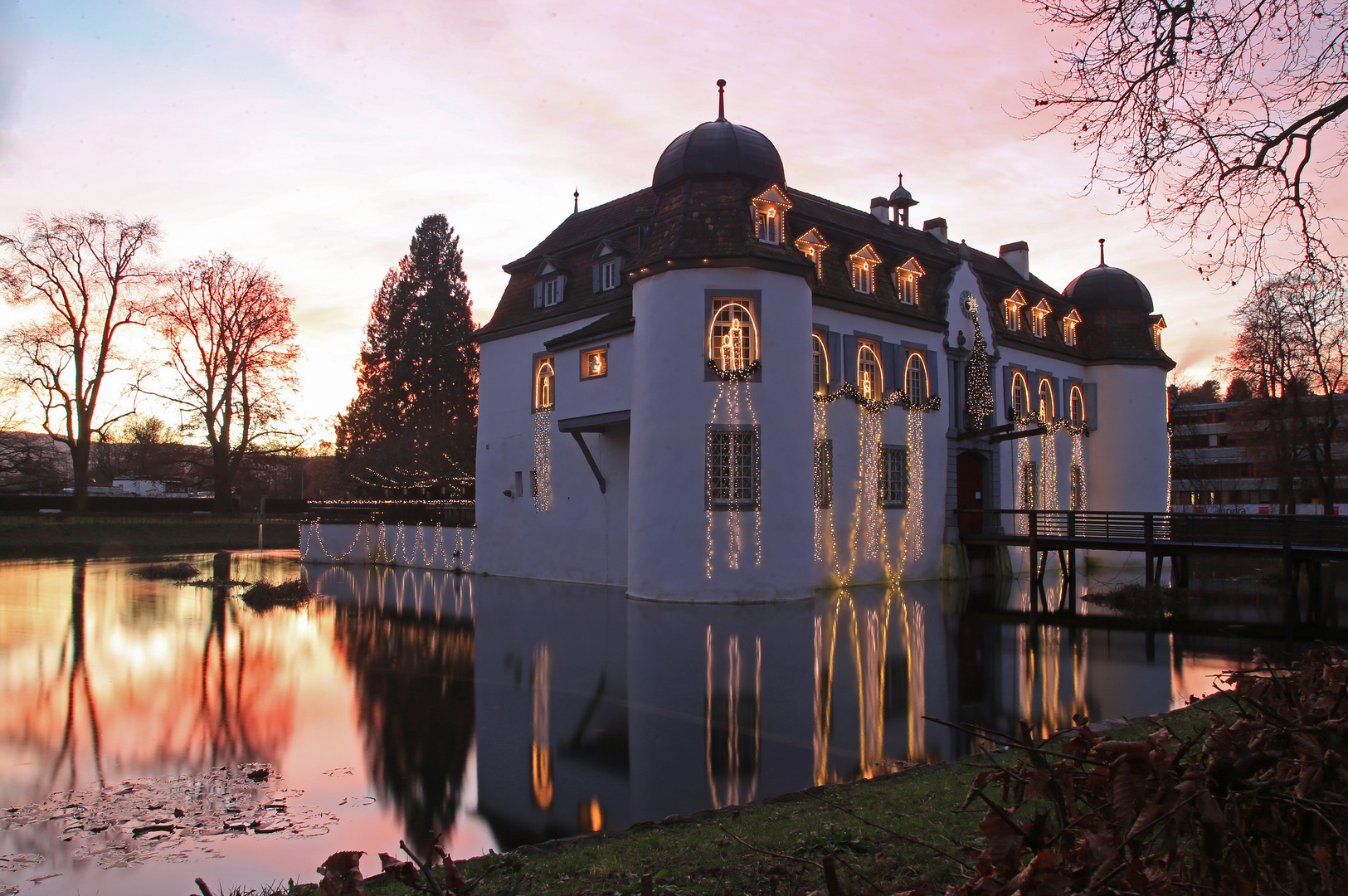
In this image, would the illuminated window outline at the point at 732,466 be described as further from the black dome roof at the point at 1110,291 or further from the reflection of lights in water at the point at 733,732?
the black dome roof at the point at 1110,291

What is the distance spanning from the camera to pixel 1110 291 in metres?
33.2

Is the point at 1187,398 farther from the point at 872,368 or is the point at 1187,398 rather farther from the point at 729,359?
the point at 729,359

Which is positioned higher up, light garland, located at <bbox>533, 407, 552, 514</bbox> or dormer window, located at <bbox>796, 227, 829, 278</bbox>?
dormer window, located at <bbox>796, 227, 829, 278</bbox>

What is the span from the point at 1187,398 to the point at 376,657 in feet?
257

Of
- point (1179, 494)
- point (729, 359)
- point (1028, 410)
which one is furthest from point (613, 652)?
point (1179, 494)

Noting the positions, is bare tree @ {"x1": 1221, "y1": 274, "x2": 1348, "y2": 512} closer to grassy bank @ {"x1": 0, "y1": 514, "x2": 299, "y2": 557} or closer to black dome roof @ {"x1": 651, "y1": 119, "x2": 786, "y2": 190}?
black dome roof @ {"x1": 651, "y1": 119, "x2": 786, "y2": 190}

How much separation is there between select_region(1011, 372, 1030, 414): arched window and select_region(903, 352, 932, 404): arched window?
446 centimetres

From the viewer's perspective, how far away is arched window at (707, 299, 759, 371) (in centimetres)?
2042

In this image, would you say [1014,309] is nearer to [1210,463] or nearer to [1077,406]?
[1077,406]

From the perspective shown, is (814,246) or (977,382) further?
(977,382)

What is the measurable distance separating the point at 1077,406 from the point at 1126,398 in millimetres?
1871

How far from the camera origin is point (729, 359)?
→ 805 inches

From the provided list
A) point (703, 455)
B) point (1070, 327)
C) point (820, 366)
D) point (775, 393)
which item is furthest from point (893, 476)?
point (1070, 327)

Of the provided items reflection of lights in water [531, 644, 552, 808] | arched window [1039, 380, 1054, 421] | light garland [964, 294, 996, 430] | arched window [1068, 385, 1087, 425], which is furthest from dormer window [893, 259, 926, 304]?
reflection of lights in water [531, 644, 552, 808]
